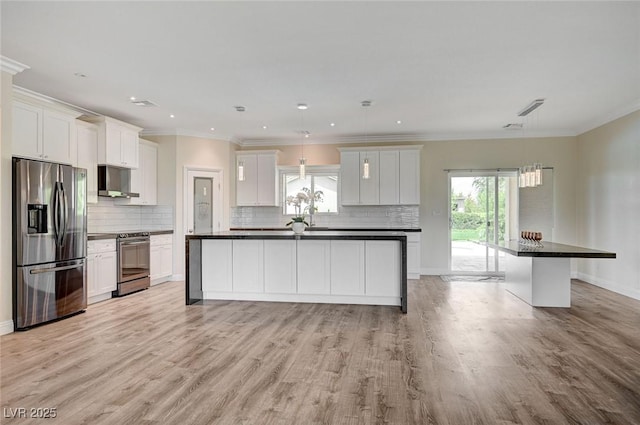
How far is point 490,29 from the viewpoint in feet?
10.2

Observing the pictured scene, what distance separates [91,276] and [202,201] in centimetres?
255

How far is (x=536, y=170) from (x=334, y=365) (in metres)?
3.63

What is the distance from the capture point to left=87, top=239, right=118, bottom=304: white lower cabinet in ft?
16.5

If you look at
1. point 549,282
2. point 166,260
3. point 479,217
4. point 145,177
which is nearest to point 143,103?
point 145,177

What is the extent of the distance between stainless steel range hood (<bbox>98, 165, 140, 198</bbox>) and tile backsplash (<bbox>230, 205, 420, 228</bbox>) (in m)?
2.27

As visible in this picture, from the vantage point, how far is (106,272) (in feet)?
17.4

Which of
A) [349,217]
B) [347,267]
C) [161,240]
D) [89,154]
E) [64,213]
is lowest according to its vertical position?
[347,267]

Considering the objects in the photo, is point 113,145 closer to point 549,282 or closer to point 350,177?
point 350,177

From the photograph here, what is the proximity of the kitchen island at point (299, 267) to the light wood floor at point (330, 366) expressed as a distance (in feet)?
0.79

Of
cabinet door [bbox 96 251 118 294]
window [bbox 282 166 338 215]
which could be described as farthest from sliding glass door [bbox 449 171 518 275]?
cabinet door [bbox 96 251 118 294]

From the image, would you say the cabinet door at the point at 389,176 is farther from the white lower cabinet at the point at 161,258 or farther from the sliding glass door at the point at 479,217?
the white lower cabinet at the point at 161,258

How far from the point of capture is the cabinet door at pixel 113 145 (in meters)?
5.55

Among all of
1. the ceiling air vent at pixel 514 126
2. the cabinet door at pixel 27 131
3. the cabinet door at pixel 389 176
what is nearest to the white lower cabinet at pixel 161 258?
the cabinet door at pixel 27 131

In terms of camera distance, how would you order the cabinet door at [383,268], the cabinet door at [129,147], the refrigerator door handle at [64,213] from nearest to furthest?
the refrigerator door handle at [64,213] < the cabinet door at [383,268] < the cabinet door at [129,147]
